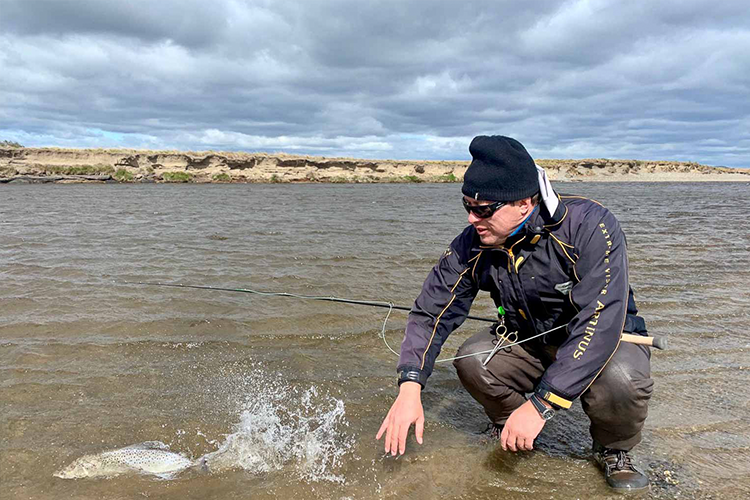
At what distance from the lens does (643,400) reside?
2.67 m

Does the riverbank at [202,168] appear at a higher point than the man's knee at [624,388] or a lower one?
higher

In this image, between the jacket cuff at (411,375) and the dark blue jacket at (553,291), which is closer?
the dark blue jacket at (553,291)

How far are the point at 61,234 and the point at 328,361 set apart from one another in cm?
993

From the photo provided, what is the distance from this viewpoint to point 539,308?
2.95 metres

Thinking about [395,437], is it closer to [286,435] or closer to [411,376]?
[411,376]

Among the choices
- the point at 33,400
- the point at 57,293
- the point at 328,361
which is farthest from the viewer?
the point at 57,293

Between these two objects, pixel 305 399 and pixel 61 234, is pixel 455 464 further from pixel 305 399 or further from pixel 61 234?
pixel 61 234

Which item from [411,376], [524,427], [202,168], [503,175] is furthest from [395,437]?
[202,168]

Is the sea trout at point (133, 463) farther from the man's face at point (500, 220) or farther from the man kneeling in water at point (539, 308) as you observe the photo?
the man's face at point (500, 220)

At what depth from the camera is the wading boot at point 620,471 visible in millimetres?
2703

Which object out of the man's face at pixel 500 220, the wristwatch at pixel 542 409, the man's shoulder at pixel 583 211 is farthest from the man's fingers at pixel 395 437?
the man's shoulder at pixel 583 211

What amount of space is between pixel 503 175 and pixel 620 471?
6.14 feet

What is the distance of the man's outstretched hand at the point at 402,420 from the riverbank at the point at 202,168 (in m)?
43.4

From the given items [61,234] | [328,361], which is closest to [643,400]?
[328,361]
